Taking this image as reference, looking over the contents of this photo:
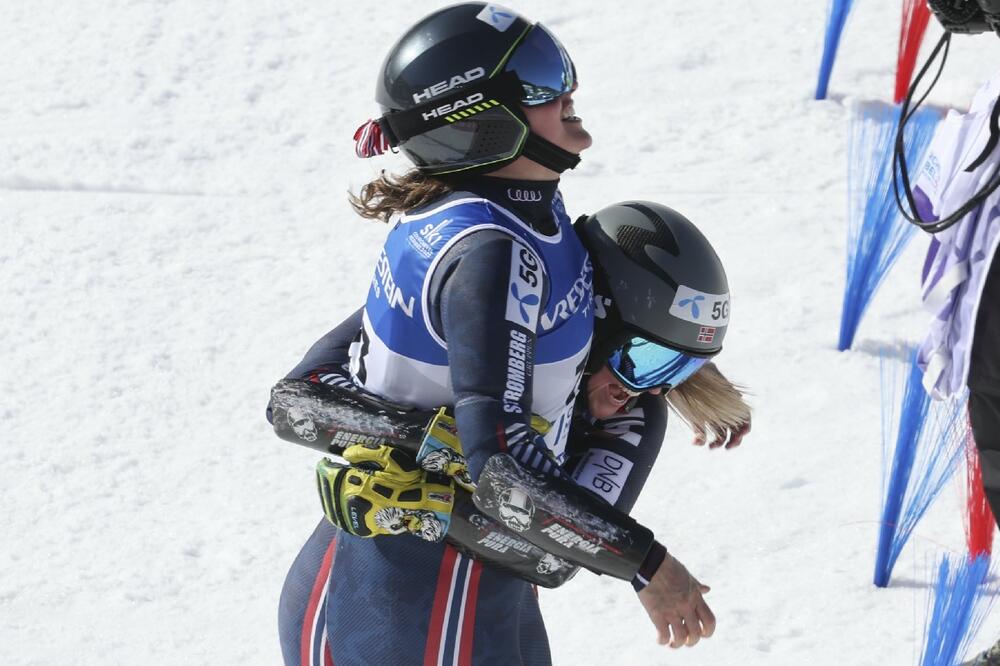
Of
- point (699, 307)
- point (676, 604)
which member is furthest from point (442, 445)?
point (699, 307)

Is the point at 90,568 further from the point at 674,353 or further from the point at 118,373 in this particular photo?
the point at 674,353

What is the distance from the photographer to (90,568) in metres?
4.05

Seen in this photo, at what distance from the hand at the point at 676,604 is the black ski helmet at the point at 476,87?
0.73 m

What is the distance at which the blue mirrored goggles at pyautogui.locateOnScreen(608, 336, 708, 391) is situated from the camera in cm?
244

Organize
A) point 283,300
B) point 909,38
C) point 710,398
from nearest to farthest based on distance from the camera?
point 710,398 → point 283,300 → point 909,38

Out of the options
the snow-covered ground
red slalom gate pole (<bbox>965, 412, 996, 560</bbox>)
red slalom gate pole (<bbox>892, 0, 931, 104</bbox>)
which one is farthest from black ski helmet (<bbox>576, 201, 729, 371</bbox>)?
red slalom gate pole (<bbox>892, 0, 931, 104</bbox>)

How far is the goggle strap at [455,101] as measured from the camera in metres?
2.29

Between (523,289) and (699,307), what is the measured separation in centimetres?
51

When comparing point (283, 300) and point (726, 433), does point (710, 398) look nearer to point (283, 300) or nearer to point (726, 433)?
point (726, 433)

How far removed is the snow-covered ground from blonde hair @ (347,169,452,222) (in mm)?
1673

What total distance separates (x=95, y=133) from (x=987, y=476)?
17.0 ft

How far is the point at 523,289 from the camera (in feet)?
6.66

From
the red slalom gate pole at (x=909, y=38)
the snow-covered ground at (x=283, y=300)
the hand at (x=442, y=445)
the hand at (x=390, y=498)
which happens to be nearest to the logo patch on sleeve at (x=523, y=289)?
the hand at (x=442, y=445)

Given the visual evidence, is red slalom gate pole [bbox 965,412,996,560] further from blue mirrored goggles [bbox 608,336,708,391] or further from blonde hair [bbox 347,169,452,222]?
blonde hair [bbox 347,169,452,222]
